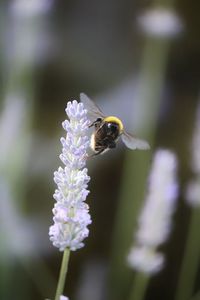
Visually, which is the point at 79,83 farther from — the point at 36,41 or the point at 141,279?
the point at 141,279

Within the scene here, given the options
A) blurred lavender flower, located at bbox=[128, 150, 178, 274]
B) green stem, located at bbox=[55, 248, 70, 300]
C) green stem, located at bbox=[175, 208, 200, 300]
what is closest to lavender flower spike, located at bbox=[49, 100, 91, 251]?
green stem, located at bbox=[55, 248, 70, 300]

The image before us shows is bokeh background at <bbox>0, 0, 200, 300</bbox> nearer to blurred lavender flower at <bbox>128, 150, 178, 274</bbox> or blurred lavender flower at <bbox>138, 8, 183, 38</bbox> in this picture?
Result: blurred lavender flower at <bbox>138, 8, 183, 38</bbox>

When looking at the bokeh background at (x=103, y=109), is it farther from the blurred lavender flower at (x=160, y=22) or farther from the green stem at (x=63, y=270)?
the green stem at (x=63, y=270)

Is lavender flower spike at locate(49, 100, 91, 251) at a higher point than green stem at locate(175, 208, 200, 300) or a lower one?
higher

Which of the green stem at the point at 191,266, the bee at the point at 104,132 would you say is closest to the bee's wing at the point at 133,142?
the bee at the point at 104,132

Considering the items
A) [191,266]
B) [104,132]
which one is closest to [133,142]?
[104,132]

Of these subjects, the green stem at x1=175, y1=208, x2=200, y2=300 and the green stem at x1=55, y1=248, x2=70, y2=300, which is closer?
the green stem at x1=55, y1=248, x2=70, y2=300

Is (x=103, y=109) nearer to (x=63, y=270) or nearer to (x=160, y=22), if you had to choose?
(x=160, y=22)

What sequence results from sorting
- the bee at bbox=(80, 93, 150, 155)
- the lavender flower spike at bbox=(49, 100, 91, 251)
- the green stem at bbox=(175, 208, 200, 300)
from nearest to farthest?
the lavender flower spike at bbox=(49, 100, 91, 251)
the bee at bbox=(80, 93, 150, 155)
the green stem at bbox=(175, 208, 200, 300)
